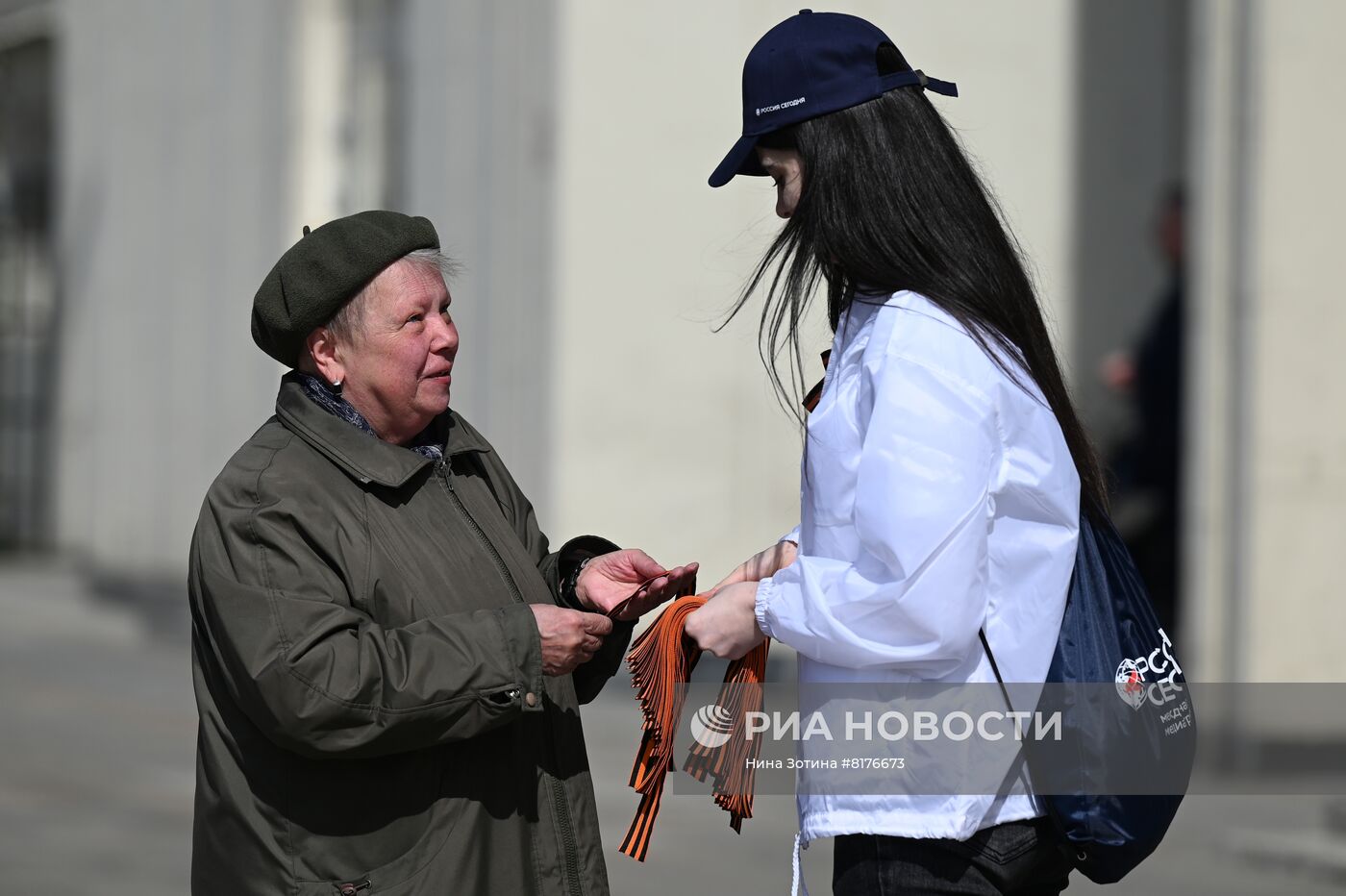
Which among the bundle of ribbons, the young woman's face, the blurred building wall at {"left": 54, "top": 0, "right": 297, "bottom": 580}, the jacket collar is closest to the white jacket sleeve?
the young woman's face

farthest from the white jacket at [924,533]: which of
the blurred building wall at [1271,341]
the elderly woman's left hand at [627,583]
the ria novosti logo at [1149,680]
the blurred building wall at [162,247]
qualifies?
the blurred building wall at [162,247]

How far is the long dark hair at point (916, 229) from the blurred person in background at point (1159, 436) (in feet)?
17.9

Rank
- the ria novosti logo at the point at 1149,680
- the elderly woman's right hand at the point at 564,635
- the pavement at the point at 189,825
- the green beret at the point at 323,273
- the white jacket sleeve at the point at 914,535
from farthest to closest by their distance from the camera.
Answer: the pavement at the point at 189,825, the green beret at the point at 323,273, the elderly woman's right hand at the point at 564,635, the ria novosti logo at the point at 1149,680, the white jacket sleeve at the point at 914,535

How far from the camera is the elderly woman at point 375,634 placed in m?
2.41

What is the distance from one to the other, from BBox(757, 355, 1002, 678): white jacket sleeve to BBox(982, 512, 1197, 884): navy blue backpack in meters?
0.12

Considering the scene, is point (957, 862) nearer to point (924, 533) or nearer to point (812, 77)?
point (924, 533)

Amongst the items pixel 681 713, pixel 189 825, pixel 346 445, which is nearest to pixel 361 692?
pixel 346 445

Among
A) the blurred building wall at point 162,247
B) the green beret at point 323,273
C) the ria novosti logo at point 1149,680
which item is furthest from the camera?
the blurred building wall at point 162,247

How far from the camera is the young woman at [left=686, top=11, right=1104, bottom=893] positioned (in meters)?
2.15

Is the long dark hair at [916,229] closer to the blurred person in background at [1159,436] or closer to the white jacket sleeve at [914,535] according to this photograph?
the white jacket sleeve at [914,535]

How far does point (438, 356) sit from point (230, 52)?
32.3ft

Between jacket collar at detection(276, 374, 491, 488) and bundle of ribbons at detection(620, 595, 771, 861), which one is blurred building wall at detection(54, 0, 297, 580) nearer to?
jacket collar at detection(276, 374, 491, 488)

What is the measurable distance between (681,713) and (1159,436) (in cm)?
567

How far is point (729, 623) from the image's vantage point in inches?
Result: 95.3
